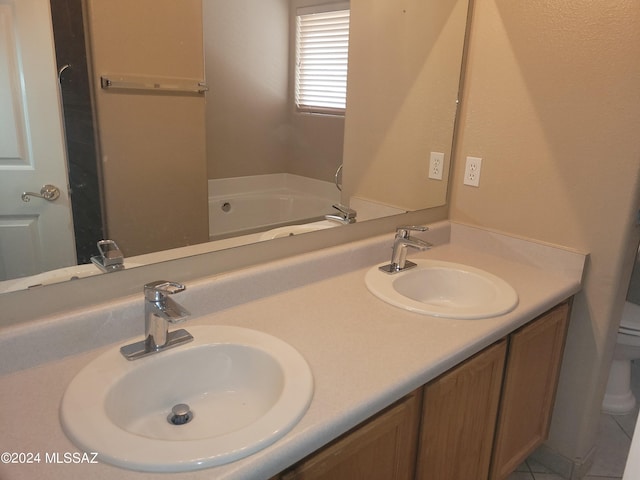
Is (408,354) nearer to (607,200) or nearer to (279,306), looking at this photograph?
(279,306)

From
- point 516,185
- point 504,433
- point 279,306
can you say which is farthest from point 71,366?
point 516,185

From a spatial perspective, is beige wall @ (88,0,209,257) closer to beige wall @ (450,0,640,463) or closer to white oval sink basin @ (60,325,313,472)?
white oval sink basin @ (60,325,313,472)

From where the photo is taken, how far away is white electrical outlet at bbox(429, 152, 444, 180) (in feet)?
6.33

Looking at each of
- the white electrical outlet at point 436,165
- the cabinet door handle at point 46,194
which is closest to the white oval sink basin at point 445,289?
the white electrical outlet at point 436,165

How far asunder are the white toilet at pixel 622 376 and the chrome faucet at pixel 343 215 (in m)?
1.35

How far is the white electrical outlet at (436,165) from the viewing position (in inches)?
76.0

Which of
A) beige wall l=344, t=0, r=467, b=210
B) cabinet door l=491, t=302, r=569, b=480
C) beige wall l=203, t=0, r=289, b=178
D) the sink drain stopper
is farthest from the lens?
beige wall l=344, t=0, r=467, b=210

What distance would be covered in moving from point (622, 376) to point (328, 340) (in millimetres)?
1848

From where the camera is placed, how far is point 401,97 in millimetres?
1871

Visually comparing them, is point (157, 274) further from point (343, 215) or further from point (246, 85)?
point (343, 215)

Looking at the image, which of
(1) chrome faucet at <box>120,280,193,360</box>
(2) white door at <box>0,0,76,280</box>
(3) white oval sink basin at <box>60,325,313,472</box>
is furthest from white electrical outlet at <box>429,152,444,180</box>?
Result: (2) white door at <box>0,0,76,280</box>

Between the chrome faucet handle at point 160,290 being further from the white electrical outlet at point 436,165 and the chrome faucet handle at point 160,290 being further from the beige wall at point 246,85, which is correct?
the white electrical outlet at point 436,165

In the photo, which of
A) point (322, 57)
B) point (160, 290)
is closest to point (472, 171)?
point (322, 57)

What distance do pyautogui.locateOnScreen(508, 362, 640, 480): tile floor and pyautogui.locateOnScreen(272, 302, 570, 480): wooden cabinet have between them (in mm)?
188
